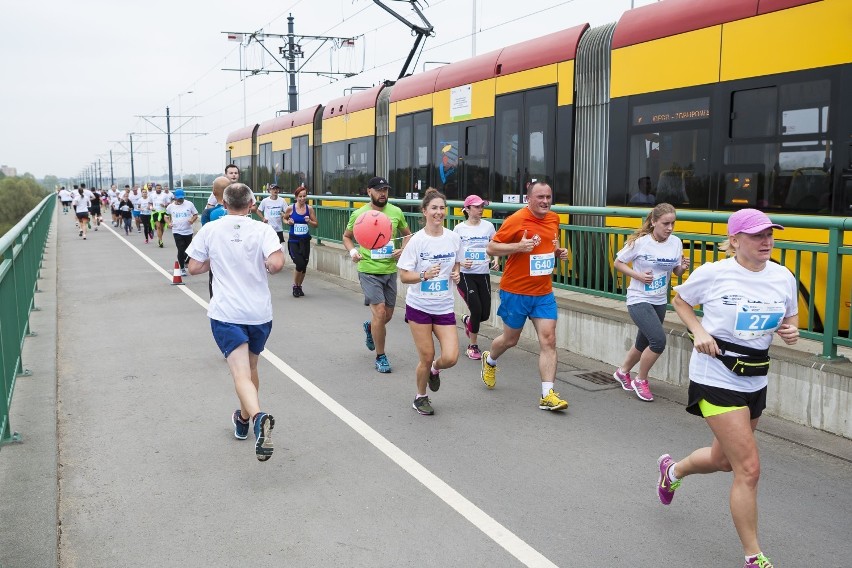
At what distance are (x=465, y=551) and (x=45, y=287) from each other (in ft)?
38.1

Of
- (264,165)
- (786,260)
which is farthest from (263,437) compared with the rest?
(264,165)

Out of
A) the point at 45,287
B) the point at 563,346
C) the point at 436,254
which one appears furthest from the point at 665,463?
the point at 45,287

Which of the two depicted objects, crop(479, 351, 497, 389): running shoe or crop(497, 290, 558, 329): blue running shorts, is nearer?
crop(497, 290, 558, 329): blue running shorts

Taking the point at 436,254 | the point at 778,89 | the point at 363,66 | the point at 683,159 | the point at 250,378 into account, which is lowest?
the point at 250,378

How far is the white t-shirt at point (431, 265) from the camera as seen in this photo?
6328 mm

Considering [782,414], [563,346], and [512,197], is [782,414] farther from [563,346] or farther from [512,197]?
[512,197]

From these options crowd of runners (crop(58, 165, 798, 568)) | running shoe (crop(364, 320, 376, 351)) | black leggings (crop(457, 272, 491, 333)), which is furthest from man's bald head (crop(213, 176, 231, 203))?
black leggings (crop(457, 272, 491, 333))

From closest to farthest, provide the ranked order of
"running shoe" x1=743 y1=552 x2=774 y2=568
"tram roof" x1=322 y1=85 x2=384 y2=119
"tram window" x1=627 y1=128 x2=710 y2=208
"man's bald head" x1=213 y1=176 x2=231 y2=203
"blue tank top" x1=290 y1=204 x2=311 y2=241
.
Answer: "running shoe" x1=743 y1=552 x2=774 y2=568 < "man's bald head" x1=213 y1=176 x2=231 y2=203 < "tram window" x1=627 y1=128 x2=710 y2=208 < "blue tank top" x1=290 y1=204 x2=311 y2=241 < "tram roof" x1=322 y1=85 x2=384 y2=119

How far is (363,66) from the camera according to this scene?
1164 inches

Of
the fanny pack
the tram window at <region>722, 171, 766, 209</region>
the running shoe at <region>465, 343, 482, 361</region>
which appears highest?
the tram window at <region>722, 171, 766, 209</region>

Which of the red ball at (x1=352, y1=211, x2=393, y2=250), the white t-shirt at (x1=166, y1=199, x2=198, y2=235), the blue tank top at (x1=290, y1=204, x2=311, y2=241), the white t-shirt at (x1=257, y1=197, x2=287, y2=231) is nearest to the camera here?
the red ball at (x1=352, y1=211, x2=393, y2=250)

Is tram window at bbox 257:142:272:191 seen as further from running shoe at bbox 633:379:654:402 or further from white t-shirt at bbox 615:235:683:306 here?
running shoe at bbox 633:379:654:402

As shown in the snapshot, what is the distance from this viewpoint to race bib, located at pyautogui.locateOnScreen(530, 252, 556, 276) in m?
6.57

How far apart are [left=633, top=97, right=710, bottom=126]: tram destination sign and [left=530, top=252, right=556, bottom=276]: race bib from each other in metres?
3.40
